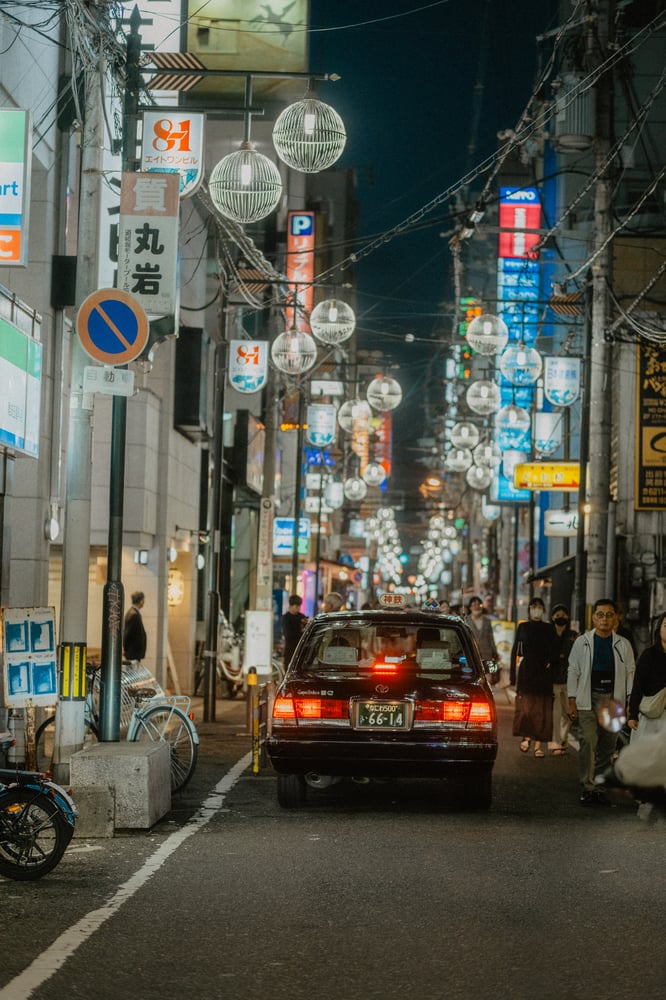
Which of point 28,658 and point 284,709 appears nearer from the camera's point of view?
point 284,709

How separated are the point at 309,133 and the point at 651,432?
13264 mm

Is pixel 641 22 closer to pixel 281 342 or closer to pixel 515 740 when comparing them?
pixel 281 342

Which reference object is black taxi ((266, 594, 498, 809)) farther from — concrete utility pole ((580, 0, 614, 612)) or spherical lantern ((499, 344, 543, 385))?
spherical lantern ((499, 344, 543, 385))

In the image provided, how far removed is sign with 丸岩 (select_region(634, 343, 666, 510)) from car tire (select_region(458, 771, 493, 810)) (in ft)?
51.1

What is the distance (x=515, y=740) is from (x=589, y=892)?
11824mm

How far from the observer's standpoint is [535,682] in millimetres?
17328

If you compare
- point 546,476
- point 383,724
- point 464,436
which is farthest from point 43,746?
point 464,436

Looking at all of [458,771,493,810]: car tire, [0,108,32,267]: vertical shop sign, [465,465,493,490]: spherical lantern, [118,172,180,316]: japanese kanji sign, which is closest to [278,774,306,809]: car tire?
[458,771,493,810]: car tire

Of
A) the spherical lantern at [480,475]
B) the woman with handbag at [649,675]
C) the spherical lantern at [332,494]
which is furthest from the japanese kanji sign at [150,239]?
the spherical lantern at [332,494]

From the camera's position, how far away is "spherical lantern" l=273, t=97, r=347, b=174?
15.3 meters

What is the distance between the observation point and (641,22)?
146 feet

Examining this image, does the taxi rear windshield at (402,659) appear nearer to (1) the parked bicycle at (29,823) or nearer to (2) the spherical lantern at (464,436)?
(1) the parked bicycle at (29,823)

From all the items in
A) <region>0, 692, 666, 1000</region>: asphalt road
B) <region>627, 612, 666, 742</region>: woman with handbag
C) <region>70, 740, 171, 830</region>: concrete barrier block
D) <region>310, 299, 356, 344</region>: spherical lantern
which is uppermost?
<region>310, 299, 356, 344</region>: spherical lantern

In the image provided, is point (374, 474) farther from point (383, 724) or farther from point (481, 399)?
point (383, 724)
